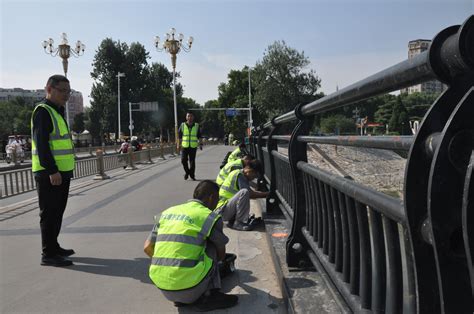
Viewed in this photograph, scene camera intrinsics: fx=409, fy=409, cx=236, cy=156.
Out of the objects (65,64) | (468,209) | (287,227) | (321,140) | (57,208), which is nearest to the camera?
(468,209)

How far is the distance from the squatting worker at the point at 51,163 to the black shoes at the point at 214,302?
1844 mm

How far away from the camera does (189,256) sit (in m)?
2.92

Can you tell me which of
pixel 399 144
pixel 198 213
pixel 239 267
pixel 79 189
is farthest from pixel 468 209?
pixel 79 189

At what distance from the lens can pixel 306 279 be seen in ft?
10.2

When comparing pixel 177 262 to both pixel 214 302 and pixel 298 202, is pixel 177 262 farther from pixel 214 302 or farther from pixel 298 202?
pixel 298 202

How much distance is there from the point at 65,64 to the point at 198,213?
23.4 metres

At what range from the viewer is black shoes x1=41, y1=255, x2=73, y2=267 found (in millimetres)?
4184

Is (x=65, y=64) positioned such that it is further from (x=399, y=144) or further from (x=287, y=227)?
(x=399, y=144)

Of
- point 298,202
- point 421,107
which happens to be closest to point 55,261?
point 298,202

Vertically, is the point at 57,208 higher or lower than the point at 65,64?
lower

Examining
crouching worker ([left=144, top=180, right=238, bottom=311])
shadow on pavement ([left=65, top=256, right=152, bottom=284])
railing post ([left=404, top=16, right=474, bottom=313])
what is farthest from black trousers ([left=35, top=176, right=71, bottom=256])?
railing post ([left=404, top=16, right=474, bottom=313])

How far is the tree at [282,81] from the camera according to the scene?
60906 millimetres

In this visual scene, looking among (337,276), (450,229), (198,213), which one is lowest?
(337,276)

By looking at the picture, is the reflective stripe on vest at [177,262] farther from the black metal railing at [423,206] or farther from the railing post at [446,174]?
the railing post at [446,174]
